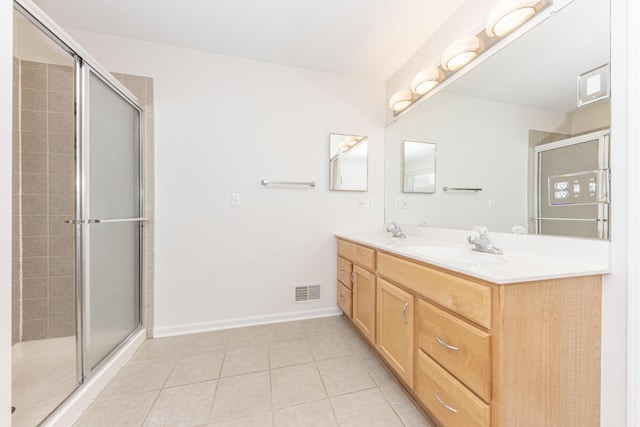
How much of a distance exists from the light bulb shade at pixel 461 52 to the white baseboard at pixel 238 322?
7.04 ft

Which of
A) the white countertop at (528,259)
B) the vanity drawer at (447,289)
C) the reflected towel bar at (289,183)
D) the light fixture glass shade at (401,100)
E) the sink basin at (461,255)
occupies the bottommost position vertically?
the vanity drawer at (447,289)

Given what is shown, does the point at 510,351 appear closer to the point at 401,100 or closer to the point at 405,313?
the point at 405,313

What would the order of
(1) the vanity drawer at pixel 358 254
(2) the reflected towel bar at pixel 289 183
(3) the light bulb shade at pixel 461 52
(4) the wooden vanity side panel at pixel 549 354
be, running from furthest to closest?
(2) the reflected towel bar at pixel 289 183
(1) the vanity drawer at pixel 358 254
(3) the light bulb shade at pixel 461 52
(4) the wooden vanity side panel at pixel 549 354

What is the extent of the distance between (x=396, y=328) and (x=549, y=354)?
617mm

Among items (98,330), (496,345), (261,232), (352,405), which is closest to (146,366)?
(98,330)

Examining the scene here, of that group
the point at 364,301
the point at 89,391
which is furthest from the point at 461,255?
the point at 89,391

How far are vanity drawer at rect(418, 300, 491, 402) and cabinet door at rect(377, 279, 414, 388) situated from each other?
81 millimetres

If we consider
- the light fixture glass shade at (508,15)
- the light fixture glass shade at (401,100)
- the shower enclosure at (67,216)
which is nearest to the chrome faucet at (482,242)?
the light fixture glass shade at (508,15)

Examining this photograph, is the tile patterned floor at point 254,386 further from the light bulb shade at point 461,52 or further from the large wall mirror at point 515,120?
the light bulb shade at point 461,52

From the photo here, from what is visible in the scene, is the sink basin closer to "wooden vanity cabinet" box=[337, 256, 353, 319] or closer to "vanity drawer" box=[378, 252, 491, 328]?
"vanity drawer" box=[378, 252, 491, 328]

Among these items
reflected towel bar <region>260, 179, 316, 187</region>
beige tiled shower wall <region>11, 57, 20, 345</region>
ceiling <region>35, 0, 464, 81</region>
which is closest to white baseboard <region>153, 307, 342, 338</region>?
beige tiled shower wall <region>11, 57, 20, 345</region>

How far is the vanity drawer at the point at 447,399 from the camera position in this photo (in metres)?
0.79

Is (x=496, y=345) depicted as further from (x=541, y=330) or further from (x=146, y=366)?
(x=146, y=366)

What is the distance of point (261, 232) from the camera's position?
6.71ft
